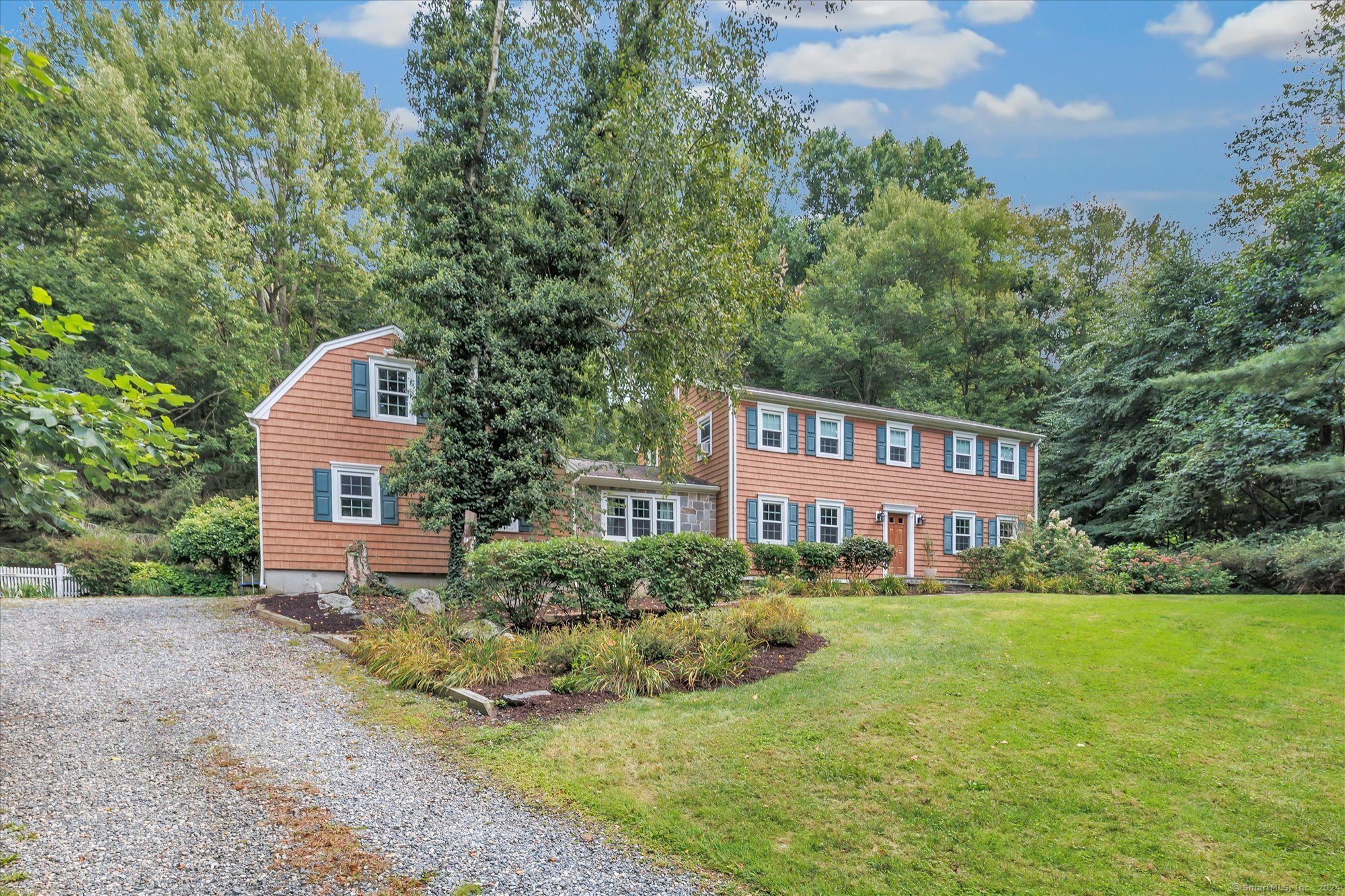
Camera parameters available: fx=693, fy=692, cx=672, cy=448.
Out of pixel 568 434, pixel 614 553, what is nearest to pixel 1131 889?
pixel 614 553

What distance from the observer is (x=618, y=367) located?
14156 millimetres

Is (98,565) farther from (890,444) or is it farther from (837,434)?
(890,444)

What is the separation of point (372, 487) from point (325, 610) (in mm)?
4100

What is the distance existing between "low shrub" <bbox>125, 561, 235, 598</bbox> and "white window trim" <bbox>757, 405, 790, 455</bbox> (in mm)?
13646

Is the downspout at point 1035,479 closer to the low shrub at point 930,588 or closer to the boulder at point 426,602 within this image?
the low shrub at point 930,588

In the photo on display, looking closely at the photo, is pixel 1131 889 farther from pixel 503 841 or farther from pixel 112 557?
pixel 112 557

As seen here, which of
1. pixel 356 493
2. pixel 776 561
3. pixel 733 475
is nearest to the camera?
pixel 356 493

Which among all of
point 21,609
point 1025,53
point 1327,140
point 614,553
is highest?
point 1025,53

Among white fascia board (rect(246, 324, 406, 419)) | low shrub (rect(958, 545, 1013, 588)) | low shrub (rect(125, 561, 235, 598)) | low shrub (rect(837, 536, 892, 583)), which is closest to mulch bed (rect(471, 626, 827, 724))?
low shrub (rect(837, 536, 892, 583))

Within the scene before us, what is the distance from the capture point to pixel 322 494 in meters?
14.9

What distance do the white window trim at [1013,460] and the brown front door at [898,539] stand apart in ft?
13.6

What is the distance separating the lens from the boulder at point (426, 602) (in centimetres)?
1109

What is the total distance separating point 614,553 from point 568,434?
431 cm

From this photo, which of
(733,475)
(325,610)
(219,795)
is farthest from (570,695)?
(733,475)
